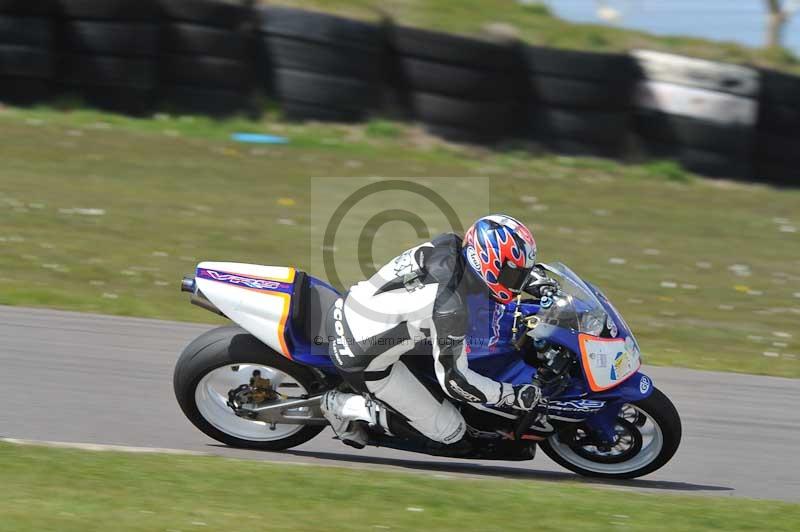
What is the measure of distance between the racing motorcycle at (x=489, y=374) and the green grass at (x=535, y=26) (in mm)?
10186

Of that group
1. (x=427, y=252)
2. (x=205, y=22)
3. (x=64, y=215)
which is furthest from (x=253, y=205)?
(x=427, y=252)

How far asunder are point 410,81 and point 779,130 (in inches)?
191

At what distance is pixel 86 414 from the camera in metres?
6.21

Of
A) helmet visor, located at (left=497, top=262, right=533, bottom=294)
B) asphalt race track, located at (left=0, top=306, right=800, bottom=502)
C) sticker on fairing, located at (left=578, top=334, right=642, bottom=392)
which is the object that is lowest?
asphalt race track, located at (left=0, top=306, right=800, bottom=502)

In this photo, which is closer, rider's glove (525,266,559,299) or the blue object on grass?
rider's glove (525,266,559,299)

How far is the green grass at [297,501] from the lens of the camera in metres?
4.48

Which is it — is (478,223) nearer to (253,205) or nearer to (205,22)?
(253,205)

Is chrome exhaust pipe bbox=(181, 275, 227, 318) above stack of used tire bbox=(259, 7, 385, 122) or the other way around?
the other way around

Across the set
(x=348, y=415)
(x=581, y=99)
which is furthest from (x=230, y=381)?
(x=581, y=99)

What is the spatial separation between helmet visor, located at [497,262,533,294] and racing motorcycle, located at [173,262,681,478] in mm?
173

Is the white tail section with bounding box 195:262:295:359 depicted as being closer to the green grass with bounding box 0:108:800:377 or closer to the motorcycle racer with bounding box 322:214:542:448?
the motorcycle racer with bounding box 322:214:542:448

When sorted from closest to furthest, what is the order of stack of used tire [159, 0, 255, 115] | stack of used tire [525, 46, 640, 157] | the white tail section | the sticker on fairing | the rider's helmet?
1. the rider's helmet
2. the sticker on fairing
3. the white tail section
4. stack of used tire [159, 0, 255, 115]
5. stack of used tire [525, 46, 640, 157]

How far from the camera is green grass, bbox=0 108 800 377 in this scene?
916 centimetres

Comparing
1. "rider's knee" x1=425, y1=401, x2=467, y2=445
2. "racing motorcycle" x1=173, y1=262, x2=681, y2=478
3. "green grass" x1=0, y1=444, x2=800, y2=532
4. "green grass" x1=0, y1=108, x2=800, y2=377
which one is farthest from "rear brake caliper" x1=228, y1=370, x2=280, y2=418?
"green grass" x1=0, y1=108, x2=800, y2=377
